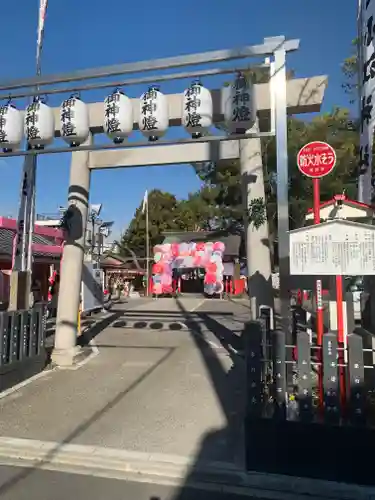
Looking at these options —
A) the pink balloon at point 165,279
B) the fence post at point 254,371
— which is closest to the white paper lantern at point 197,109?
the fence post at point 254,371

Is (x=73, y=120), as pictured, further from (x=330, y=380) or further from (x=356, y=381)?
(x=356, y=381)

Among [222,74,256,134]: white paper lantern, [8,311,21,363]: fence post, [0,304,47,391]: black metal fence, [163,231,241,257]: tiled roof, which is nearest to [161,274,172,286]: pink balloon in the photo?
[163,231,241,257]: tiled roof

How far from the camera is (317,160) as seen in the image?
19.4 ft

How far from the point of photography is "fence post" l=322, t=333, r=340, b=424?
4.20m

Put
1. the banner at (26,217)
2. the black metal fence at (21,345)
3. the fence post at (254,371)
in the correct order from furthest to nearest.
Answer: the banner at (26,217), the black metal fence at (21,345), the fence post at (254,371)

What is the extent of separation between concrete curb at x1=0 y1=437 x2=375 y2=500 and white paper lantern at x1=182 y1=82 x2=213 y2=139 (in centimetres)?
496

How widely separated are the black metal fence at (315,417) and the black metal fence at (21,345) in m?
4.51

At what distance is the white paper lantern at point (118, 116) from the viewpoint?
24.0ft

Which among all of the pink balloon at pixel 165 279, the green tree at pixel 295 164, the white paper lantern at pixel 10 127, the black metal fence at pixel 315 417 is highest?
the green tree at pixel 295 164

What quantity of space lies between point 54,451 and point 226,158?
6.75 metres

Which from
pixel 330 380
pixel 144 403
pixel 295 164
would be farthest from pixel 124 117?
pixel 295 164

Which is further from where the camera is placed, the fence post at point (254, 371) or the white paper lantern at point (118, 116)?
the white paper lantern at point (118, 116)

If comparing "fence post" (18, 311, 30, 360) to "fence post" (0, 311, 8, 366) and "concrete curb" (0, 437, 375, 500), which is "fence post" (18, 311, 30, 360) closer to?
"fence post" (0, 311, 8, 366)

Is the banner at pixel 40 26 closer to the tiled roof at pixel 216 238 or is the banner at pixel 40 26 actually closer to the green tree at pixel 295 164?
the green tree at pixel 295 164
